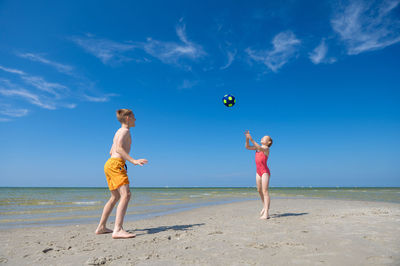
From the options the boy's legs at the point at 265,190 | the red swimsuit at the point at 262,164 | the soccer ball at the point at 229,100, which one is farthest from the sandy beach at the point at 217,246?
the soccer ball at the point at 229,100

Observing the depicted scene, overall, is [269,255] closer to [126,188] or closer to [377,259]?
[377,259]

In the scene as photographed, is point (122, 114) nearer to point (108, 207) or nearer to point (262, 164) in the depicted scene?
point (108, 207)

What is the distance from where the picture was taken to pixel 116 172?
177 inches

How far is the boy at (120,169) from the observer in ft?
14.5

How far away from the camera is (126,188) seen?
4.46 metres

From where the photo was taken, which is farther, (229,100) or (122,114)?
(229,100)

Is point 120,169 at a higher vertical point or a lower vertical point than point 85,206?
higher

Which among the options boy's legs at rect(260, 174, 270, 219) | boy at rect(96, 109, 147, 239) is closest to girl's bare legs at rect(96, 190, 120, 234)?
boy at rect(96, 109, 147, 239)

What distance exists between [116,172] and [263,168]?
3860 mm

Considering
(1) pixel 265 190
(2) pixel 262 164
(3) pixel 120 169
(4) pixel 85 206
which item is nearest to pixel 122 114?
(3) pixel 120 169

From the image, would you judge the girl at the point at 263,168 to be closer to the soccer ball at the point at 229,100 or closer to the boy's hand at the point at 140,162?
the soccer ball at the point at 229,100

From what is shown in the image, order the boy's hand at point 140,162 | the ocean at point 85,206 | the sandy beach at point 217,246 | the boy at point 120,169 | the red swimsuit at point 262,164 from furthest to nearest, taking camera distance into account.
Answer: the ocean at point 85,206 < the red swimsuit at point 262,164 < the boy at point 120,169 < the boy's hand at point 140,162 < the sandy beach at point 217,246

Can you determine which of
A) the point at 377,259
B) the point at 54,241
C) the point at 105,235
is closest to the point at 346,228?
the point at 377,259

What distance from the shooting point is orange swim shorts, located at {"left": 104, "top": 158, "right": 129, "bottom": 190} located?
4.47m
